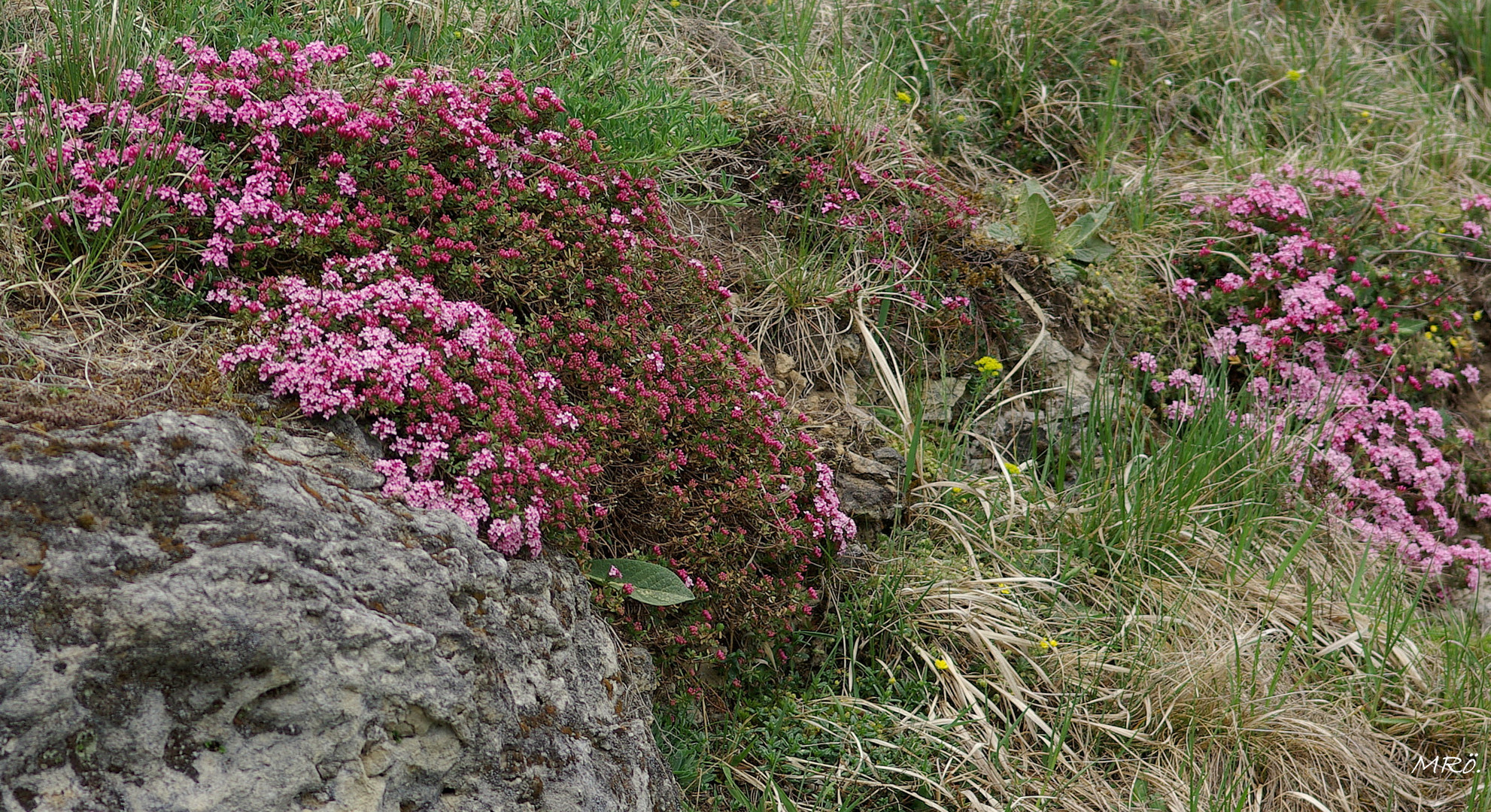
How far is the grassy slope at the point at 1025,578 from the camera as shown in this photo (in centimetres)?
306

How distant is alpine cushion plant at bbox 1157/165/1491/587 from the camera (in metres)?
4.54

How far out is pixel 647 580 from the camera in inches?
114

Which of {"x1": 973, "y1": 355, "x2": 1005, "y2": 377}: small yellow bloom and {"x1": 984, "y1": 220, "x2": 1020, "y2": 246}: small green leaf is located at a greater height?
{"x1": 984, "y1": 220, "x2": 1020, "y2": 246}: small green leaf

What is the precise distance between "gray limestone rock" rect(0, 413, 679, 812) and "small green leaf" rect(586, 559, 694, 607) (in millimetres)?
463

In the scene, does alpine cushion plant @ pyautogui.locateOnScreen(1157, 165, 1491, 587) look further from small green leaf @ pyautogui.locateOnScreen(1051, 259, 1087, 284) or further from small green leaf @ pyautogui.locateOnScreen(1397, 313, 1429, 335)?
small green leaf @ pyautogui.locateOnScreen(1051, 259, 1087, 284)

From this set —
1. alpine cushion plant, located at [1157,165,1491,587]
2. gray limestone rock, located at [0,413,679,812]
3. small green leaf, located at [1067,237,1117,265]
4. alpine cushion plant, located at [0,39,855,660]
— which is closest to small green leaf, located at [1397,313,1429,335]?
alpine cushion plant, located at [1157,165,1491,587]

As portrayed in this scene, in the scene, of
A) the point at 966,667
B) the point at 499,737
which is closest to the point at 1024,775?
the point at 966,667

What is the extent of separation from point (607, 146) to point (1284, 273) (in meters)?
3.40

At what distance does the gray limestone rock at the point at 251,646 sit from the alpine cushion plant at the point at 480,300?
11.1 inches

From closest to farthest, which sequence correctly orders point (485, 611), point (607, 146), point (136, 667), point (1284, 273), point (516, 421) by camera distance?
point (136, 667) < point (485, 611) < point (516, 421) < point (607, 146) < point (1284, 273)

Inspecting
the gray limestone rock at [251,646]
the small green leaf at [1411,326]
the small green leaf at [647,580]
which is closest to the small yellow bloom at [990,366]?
the small green leaf at [647,580]

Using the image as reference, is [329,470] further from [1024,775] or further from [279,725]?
[1024,775]

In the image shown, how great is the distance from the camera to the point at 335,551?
6.88ft

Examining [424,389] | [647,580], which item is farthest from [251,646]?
[647,580]
